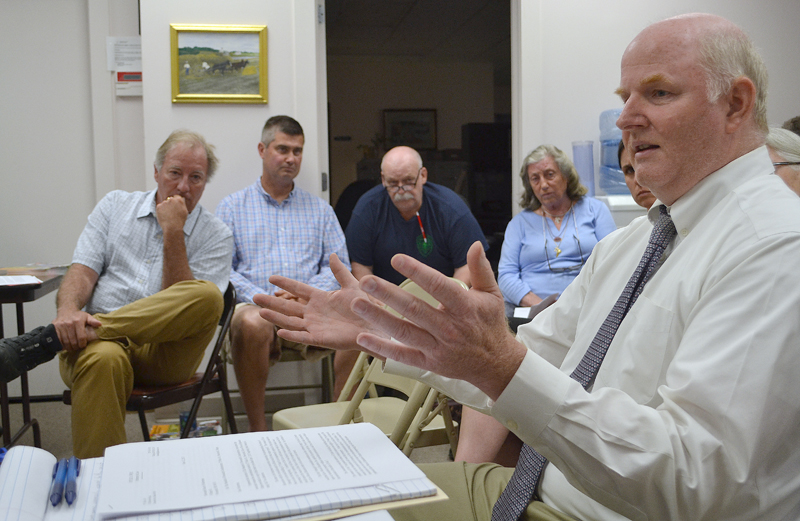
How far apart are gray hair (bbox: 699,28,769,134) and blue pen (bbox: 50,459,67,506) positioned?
1.06 m

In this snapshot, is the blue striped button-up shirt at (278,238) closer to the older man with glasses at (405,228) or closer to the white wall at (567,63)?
the older man with glasses at (405,228)

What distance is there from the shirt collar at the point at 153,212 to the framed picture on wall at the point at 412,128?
17.1ft

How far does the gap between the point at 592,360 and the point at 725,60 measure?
533 millimetres

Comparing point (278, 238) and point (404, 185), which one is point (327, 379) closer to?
point (278, 238)

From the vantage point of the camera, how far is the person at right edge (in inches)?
29.1

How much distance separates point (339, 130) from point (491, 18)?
2386 millimetres

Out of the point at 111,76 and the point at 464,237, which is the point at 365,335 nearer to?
the point at 464,237

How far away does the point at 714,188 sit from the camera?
3.29ft

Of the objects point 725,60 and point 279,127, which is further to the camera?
point 279,127

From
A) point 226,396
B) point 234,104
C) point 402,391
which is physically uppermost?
point 234,104

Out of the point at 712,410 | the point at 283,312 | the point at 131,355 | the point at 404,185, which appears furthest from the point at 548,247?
the point at 712,410

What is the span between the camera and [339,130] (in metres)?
7.75

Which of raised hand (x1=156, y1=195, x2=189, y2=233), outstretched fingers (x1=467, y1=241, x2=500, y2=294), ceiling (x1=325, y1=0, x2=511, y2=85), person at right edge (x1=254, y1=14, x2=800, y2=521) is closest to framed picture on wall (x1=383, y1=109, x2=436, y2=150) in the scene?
ceiling (x1=325, y1=0, x2=511, y2=85)

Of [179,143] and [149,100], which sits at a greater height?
[149,100]
